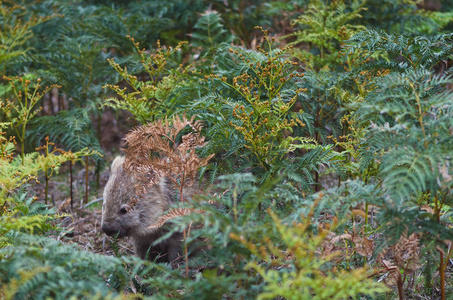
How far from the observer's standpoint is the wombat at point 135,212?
419cm

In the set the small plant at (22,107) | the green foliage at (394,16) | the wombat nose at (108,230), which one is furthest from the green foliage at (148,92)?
the green foliage at (394,16)

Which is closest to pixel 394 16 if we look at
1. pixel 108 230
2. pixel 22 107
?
pixel 108 230

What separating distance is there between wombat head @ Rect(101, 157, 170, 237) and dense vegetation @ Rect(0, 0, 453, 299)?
1.42ft

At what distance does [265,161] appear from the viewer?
368cm

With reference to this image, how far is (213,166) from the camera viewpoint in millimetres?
3713

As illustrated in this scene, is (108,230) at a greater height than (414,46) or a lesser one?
lesser

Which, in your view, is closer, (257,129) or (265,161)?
(257,129)

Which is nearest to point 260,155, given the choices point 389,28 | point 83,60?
point 83,60

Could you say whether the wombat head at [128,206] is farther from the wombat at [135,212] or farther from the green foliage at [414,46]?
the green foliage at [414,46]

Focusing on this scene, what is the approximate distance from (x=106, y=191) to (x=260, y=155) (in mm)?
1661

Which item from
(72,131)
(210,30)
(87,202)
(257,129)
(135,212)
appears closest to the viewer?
(257,129)

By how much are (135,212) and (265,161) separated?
139cm

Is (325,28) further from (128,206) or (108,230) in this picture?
(108,230)

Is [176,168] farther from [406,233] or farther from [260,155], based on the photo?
[406,233]
